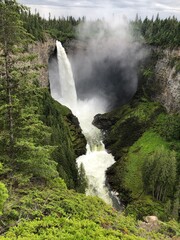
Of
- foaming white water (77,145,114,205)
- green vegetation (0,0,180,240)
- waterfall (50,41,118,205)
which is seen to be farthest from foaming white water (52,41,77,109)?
green vegetation (0,0,180,240)

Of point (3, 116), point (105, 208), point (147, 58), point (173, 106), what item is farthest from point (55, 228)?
point (147, 58)

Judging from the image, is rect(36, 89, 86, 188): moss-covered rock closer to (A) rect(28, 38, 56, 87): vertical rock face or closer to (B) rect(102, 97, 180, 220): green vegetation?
(B) rect(102, 97, 180, 220): green vegetation

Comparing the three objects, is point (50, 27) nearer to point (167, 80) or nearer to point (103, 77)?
point (103, 77)

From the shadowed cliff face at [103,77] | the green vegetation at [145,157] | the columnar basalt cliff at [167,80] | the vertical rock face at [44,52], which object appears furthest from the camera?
the shadowed cliff face at [103,77]

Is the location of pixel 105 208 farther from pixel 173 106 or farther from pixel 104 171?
pixel 173 106

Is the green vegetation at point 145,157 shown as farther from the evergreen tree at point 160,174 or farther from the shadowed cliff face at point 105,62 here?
the shadowed cliff face at point 105,62

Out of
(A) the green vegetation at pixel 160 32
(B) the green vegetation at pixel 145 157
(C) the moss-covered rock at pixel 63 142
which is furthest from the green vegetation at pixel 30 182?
(A) the green vegetation at pixel 160 32

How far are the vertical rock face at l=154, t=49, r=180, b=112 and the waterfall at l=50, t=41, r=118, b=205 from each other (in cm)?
2611

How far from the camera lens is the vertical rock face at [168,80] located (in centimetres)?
9900

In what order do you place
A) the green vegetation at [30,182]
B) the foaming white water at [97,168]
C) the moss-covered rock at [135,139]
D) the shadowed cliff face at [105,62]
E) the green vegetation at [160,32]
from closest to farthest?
the green vegetation at [30,182], the foaming white water at [97,168], the moss-covered rock at [135,139], the green vegetation at [160,32], the shadowed cliff face at [105,62]

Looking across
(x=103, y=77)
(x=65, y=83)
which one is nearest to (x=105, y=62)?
(x=103, y=77)

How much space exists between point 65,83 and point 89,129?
24034 millimetres

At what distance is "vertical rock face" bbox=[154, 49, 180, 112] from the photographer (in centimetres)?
9900

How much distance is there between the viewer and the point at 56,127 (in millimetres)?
72875
